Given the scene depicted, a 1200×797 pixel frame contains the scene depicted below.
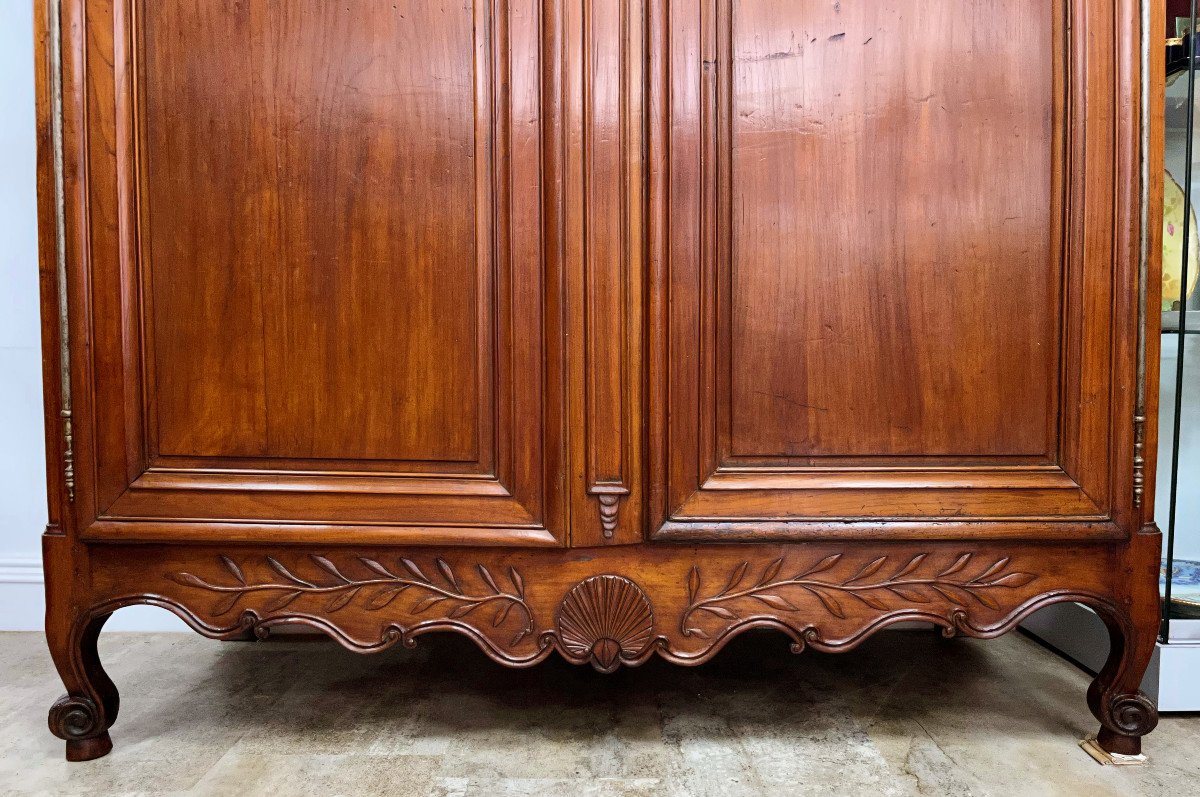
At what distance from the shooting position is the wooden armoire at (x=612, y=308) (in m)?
0.81

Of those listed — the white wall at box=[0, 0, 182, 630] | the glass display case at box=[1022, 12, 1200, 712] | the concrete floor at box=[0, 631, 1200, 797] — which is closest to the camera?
the concrete floor at box=[0, 631, 1200, 797]

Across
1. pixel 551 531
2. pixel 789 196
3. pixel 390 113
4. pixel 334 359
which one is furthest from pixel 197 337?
pixel 789 196

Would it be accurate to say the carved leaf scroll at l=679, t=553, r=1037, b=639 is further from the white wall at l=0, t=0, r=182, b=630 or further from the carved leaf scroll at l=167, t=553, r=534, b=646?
the white wall at l=0, t=0, r=182, b=630

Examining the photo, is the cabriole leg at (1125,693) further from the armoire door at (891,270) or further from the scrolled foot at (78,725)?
the scrolled foot at (78,725)

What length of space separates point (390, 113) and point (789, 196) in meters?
0.43

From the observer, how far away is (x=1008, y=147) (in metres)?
0.82

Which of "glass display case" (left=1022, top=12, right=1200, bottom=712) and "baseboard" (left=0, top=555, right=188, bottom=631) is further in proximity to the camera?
"baseboard" (left=0, top=555, right=188, bottom=631)

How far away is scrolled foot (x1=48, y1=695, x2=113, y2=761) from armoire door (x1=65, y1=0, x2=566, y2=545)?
0.20m

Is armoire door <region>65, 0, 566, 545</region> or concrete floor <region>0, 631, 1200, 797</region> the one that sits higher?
armoire door <region>65, 0, 566, 545</region>

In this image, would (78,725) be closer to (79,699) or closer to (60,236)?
(79,699)

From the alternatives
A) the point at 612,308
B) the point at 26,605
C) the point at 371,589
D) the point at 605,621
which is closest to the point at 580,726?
the point at 605,621

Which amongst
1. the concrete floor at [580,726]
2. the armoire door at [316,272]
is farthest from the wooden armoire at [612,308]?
the concrete floor at [580,726]

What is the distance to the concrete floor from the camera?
804 mm

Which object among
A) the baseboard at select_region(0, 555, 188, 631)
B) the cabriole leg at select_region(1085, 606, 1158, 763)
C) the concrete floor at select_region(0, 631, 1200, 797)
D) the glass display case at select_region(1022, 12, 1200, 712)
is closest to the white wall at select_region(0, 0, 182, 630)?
the baseboard at select_region(0, 555, 188, 631)
